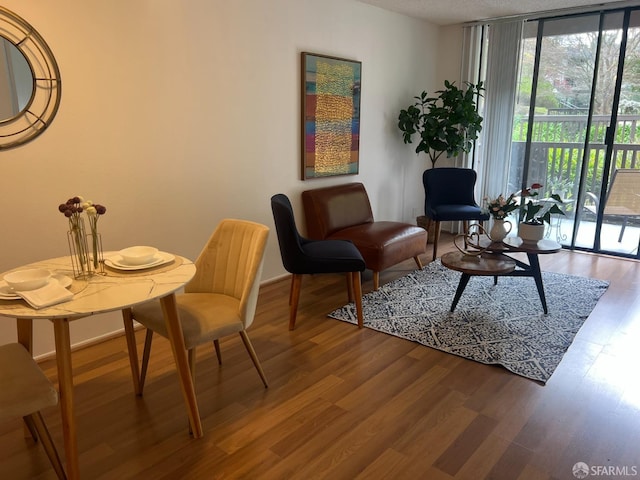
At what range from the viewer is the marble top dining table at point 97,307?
1680 mm

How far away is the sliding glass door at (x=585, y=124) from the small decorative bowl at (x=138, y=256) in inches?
181

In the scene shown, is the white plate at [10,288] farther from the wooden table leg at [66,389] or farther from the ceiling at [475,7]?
the ceiling at [475,7]

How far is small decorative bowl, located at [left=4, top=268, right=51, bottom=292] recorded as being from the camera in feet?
5.82

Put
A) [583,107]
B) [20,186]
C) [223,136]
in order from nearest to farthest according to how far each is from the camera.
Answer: [20,186], [223,136], [583,107]

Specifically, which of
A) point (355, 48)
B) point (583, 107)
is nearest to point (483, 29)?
point (583, 107)

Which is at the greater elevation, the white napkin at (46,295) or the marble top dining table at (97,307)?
the white napkin at (46,295)

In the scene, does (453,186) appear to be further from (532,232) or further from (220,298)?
(220,298)

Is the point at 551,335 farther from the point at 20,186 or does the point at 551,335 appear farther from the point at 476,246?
the point at 20,186

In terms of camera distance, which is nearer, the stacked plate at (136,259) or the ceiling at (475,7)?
the stacked plate at (136,259)

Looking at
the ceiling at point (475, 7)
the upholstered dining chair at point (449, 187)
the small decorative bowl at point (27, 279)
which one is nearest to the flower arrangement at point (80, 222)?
the small decorative bowl at point (27, 279)

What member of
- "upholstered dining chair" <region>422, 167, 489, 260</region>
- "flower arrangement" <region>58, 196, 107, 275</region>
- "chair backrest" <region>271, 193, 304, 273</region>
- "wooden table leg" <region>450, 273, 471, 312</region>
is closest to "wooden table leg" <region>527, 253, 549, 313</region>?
"wooden table leg" <region>450, 273, 471, 312</region>

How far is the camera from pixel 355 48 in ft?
15.0

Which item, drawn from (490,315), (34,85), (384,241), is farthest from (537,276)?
(34,85)

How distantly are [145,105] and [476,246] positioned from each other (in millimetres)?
2509
